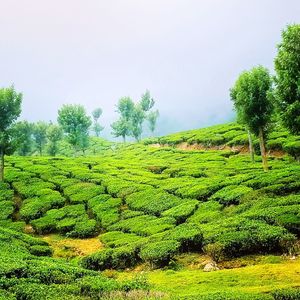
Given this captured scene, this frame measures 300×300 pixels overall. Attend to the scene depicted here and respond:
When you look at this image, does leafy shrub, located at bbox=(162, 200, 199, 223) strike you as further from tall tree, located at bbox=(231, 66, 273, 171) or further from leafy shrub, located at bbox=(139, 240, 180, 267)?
tall tree, located at bbox=(231, 66, 273, 171)

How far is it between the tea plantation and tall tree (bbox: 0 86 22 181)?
4810 millimetres

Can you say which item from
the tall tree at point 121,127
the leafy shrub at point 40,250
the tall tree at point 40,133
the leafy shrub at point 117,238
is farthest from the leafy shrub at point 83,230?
the tall tree at point 121,127

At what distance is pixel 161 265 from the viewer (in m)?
24.3

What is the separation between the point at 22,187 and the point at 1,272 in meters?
29.0

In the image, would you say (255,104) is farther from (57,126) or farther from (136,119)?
(136,119)

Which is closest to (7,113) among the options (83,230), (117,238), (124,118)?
(83,230)

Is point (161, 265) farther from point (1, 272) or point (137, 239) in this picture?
point (1, 272)

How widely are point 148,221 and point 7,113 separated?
25026mm

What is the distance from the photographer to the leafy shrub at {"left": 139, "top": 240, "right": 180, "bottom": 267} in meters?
24.0

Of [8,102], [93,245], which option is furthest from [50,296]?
[8,102]

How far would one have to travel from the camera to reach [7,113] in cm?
4728

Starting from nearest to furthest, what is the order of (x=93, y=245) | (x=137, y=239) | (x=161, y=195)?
(x=137, y=239), (x=93, y=245), (x=161, y=195)

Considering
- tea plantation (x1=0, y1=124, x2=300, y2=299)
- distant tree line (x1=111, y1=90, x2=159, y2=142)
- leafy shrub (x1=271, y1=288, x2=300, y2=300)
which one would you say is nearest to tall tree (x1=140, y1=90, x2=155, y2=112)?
distant tree line (x1=111, y1=90, x2=159, y2=142)

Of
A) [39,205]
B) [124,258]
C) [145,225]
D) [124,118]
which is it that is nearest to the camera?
[124,258]
